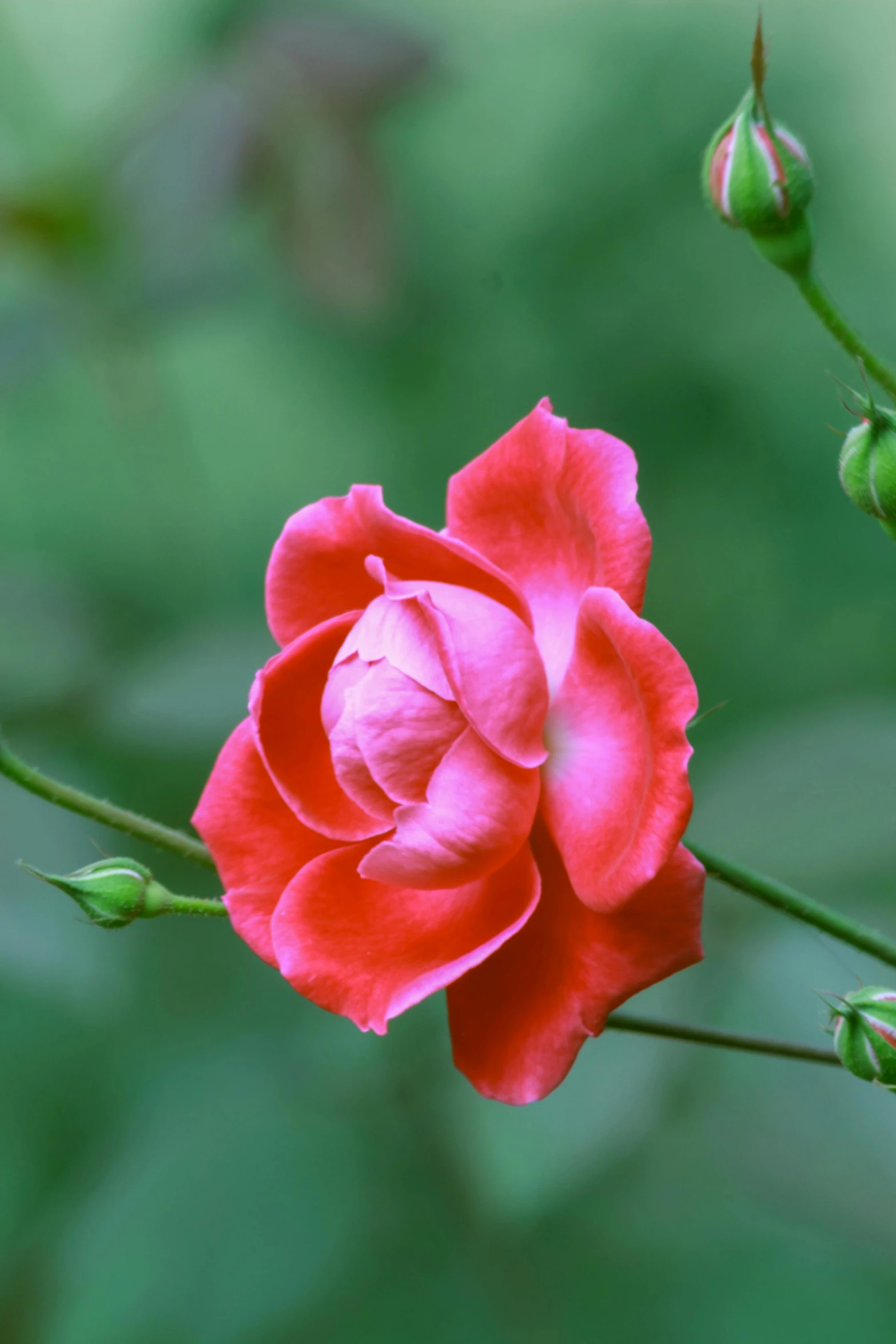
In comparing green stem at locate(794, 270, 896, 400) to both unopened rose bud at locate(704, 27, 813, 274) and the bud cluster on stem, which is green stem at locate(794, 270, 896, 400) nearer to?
unopened rose bud at locate(704, 27, 813, 274)

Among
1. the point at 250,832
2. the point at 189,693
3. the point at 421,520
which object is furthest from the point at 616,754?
the point at 421,520

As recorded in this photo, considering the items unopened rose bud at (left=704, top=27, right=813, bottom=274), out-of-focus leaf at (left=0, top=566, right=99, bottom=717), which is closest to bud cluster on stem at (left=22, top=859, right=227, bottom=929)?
unopened rose bud at (left=704, top=27, right=813, bottom=274)

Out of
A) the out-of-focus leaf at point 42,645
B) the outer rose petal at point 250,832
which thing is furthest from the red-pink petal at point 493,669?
the out-of-focus leaf at point 42,645

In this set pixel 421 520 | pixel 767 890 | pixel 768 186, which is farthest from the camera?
pixel 421 520

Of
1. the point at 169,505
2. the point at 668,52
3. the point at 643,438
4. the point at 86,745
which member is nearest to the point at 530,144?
the point at 668,52

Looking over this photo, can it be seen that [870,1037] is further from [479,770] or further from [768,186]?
[768,186]

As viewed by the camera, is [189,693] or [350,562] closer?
[350,562]

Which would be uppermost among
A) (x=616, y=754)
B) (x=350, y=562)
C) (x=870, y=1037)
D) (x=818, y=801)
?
(x=350, y=562)
